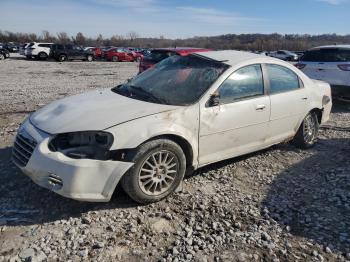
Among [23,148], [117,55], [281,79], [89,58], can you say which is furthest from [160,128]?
[117,55]

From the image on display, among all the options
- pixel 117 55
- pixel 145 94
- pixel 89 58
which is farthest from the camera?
pixel 117 55

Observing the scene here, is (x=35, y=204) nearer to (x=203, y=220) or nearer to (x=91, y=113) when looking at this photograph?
(x=91, y=113)

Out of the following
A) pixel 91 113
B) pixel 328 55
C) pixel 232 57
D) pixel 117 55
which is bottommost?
pixel 117 55

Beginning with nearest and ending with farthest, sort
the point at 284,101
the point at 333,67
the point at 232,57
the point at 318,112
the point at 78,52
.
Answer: the point at 232,57 → the point at 284,101 → the point at 318,112 → the point at 333,67 → the point at 78,52

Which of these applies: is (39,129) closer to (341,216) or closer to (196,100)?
(196,100)

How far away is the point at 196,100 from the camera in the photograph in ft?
13.8

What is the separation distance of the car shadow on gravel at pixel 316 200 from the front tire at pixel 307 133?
0.32 m

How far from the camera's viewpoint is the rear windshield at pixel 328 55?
362 inches

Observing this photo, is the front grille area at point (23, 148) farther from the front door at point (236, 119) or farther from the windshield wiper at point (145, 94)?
the front door at point (236, 119)

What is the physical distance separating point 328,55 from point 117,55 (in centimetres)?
3014

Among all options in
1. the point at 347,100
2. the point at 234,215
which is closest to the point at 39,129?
the point at 234,215

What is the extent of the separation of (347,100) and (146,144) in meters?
8.06

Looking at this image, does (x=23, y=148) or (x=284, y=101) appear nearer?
(x=23, y=148)

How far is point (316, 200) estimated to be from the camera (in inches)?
167
